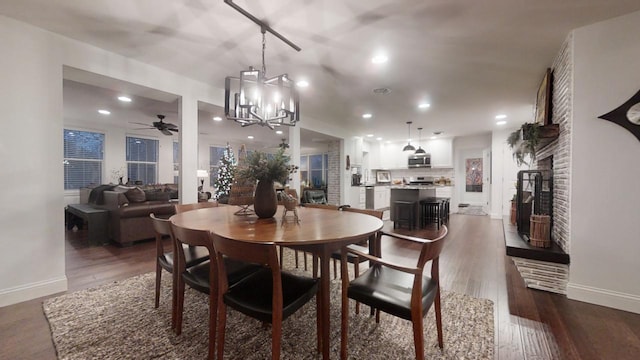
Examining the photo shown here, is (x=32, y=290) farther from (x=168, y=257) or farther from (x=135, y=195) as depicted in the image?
(x=135, y=195)

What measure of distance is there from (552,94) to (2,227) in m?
5.77

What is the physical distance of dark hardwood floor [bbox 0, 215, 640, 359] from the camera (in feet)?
5.41

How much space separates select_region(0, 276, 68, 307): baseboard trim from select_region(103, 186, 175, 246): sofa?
1.56m

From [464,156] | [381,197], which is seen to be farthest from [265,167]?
[464,156]

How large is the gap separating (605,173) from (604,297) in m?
1.08

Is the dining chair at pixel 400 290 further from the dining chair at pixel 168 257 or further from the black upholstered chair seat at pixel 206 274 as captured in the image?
the dining chair at pixel 168 257

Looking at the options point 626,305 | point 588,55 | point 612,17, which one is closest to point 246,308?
point 626,305

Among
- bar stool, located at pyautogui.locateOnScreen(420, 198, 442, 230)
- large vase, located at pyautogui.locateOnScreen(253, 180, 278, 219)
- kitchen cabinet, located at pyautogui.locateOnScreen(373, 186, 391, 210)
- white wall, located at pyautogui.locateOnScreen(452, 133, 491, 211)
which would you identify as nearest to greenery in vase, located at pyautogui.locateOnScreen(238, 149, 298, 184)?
large vase, located at pyautogui.locateOnScreen(253, 180, 278, 219)

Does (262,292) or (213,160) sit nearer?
(262,292)

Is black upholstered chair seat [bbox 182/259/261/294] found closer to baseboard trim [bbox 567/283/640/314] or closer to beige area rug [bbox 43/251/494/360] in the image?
beige area rug [bbox 43/251/494/360]

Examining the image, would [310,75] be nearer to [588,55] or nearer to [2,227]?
[588,55]

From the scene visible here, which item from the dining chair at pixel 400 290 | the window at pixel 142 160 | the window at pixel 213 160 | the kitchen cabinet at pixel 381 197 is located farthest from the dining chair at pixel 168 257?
the window at pixel 213 160

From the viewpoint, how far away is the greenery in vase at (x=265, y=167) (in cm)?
193

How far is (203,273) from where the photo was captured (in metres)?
1.79
